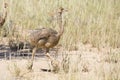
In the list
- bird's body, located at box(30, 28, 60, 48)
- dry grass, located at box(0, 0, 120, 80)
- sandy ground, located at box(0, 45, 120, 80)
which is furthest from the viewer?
bird's body, located at box(30, 28, 60, 48)

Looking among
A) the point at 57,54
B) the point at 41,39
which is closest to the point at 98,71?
the point at 41,39

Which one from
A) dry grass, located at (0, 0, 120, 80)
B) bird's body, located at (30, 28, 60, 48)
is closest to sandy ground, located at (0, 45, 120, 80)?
dry grass, located at (0, 0, 120, 80)

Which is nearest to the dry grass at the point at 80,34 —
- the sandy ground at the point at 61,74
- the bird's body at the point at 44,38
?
the sandy ground at the point at 61,74

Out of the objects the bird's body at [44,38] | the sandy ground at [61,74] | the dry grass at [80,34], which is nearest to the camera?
the sandy ground at [61,74]

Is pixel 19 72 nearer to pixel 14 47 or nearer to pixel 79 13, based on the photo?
pixel 14 47

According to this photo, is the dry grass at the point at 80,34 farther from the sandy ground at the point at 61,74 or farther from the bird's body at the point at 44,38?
the bird's body at the point at 44,38

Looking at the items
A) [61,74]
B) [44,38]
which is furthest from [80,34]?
[61,74]

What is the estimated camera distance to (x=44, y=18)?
11.4 m

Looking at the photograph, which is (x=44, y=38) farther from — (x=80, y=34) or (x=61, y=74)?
(x=80, y=34)

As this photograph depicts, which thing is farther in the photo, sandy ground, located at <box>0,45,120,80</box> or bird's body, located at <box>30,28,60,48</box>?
bird's body, located at <box>30,28,60,48</box>

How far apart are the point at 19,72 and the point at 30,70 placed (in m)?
0.40

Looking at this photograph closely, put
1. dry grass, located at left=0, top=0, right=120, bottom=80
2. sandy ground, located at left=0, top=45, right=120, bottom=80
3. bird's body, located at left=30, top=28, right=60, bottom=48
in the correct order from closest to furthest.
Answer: sandy ground, located at left=0, top=45, right=120, bottom=80
dry grass, located at left=0, top=0, right=120, bottom=80
bird's body, located at left=30, top=28, right=60, bottom=48

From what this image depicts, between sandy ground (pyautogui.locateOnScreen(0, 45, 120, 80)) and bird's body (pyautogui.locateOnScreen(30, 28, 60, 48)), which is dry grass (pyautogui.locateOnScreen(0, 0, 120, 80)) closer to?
sandy ground (pyautogui.locateOnScreen(0, 45, 120, 80))

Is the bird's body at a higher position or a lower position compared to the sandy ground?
higher
